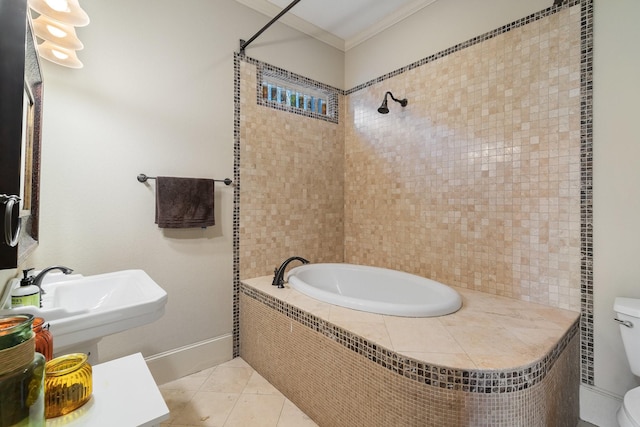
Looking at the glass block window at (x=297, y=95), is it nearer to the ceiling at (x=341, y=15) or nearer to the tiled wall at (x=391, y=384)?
the ceiling at (x=341, y=15)

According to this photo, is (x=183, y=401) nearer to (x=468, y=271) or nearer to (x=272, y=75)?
(x=468, y=271)

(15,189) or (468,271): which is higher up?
(15,189)

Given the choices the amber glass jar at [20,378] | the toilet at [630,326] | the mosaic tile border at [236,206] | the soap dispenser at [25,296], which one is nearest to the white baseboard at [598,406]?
the toilet at [630,326]

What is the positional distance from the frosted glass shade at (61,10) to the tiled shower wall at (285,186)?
1203 mm

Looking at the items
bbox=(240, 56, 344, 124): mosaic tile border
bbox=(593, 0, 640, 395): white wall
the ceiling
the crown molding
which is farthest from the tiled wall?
the crown molding

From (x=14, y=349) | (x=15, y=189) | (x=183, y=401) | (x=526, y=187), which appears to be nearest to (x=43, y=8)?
(x=15, y=189)

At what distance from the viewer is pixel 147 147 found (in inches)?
78.5

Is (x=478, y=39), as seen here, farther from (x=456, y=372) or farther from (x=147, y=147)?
(x=147, y=147)

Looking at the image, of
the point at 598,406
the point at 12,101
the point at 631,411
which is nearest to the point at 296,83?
the point at 12,101

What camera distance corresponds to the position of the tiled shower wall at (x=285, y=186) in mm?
2469

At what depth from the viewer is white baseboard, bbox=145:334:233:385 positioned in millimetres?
2035

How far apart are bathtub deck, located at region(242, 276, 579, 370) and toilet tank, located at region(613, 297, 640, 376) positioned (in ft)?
0.68

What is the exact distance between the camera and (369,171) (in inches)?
114

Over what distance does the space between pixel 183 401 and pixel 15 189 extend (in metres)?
1.68
